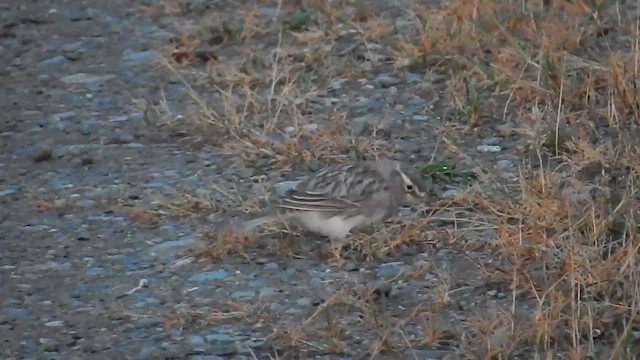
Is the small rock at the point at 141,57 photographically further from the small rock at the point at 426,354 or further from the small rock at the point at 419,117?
the small rock at the point at 426,354

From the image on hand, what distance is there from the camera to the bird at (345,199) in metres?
6.62

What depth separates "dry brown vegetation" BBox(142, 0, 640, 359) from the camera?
222 inches

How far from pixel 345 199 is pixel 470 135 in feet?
4.86

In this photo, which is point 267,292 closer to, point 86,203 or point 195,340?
point 195,340

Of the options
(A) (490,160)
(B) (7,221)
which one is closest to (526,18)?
(A) (490,160)

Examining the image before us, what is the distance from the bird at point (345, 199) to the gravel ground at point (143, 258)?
0.15 metres

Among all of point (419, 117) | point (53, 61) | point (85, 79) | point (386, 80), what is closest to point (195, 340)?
point (419, 117)

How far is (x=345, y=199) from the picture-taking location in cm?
669

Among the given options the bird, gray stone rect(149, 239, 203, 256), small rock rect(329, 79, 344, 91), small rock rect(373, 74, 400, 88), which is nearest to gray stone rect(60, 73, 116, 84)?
small rock rect(329, 79, 344, 91)

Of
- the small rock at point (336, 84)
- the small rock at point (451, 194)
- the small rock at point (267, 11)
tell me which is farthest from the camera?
the small rock at point (267, 11)

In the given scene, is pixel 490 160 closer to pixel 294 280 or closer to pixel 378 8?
pixel 294 280

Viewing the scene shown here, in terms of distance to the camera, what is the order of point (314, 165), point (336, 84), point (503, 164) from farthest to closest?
point (336, 84) → point (314, 165) → point (503, 164)

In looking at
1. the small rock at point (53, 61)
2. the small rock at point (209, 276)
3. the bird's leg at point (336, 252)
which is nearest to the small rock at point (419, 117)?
the bird's leg at point (336, 252)

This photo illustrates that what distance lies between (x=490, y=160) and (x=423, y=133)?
567mm
